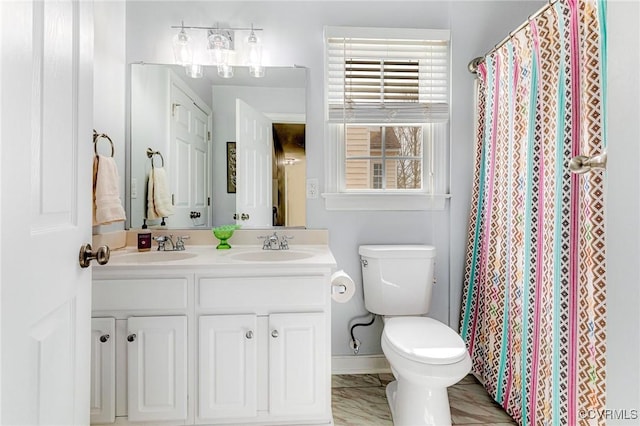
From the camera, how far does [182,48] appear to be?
208cm

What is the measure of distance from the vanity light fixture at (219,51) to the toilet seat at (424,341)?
1.54 metres

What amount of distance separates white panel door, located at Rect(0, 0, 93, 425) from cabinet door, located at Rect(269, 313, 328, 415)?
2.44 feet

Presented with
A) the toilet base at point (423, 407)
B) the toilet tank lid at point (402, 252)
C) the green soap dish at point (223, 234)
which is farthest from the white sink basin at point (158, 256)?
the toilet base at point (423, 407)

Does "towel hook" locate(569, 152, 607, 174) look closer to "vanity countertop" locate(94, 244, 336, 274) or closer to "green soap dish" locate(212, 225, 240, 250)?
"vanity countertop" locate(94, 244, 336, 274)

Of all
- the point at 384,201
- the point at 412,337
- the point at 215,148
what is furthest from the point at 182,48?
the point at 412,337

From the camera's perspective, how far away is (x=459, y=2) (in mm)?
2215

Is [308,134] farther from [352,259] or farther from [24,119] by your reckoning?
[24,119]

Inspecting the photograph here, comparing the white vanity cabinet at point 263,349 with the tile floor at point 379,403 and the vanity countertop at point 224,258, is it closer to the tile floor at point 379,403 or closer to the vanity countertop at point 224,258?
the vanity countertop at point 224,258

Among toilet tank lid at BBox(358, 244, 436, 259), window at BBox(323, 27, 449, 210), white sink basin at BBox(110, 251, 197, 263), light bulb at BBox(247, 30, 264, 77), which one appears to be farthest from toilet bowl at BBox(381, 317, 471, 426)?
light bulb at BBox(247, 30, 264, 77)

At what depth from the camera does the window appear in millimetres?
2193

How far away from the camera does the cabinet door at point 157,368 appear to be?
157cm

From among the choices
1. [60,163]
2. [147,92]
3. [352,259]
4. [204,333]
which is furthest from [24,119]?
[352,259]

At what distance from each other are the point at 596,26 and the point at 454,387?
1784mm

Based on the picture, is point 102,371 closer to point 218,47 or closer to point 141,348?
point 141,348
